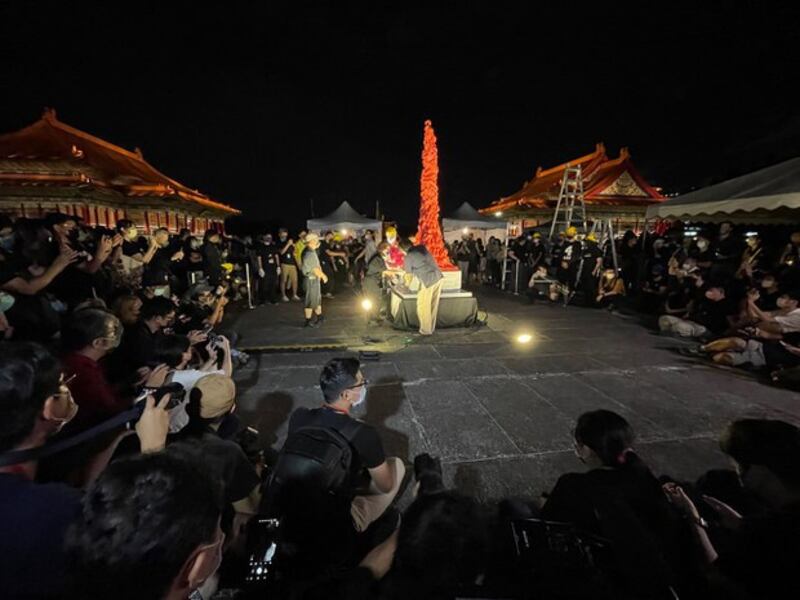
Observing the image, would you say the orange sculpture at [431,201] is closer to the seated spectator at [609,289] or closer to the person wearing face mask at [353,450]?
the seated spectator at [609,289]

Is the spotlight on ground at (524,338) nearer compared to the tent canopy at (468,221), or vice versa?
the spotlight on ground at (524,338)

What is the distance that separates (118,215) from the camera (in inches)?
644

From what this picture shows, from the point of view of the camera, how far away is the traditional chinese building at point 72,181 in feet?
41.0

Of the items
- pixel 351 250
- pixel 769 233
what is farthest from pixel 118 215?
pixel 769 233

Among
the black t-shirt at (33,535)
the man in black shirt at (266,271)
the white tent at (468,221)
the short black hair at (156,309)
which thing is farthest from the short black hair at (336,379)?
the white tent at (468,221)

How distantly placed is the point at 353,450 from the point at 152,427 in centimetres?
99

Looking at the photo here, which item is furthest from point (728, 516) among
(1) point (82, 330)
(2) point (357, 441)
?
(1) point (82, 330)

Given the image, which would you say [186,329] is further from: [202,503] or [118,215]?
[118,215]

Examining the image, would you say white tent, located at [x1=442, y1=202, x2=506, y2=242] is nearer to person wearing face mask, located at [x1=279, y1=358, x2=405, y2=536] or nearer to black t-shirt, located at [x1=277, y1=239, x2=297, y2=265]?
black t-shirt, located at [x1=277, y1=239, x2=297, y2=265]

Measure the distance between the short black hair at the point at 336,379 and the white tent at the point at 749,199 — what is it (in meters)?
7.94

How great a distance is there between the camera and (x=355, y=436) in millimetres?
1921

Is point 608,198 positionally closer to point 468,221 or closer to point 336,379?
point 468,221

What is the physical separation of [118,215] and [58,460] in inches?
751

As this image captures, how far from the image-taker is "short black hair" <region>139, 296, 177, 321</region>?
3.79 m
